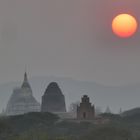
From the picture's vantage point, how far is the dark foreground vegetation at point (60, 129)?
369 ft

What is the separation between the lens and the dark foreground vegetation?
11234 cm

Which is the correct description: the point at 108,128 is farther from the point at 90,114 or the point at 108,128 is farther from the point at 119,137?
the point at 90,114

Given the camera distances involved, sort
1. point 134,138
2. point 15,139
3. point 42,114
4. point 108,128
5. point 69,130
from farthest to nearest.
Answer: point 42,114 → point 69,130 → point 108,128 → point 134,138 → point 15,139

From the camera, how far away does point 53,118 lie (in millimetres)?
177000

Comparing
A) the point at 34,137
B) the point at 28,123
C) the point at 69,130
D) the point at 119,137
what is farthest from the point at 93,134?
the point at 28,123

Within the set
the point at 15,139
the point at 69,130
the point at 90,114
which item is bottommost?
the point at 15,139

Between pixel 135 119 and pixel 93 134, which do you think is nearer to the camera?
pixel 93 134

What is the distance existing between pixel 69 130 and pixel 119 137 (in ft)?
114

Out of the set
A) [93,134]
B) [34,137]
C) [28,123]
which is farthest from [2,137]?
[28,123]

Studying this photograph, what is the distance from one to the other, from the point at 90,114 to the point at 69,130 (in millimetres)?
38455

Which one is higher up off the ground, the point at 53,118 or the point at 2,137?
the point at 53,118

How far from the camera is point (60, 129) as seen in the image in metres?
151

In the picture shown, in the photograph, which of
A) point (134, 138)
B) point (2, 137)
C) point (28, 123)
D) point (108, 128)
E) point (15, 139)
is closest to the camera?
point (15, 139)

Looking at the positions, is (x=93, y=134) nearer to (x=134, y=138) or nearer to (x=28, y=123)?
(x=134, y=138)
